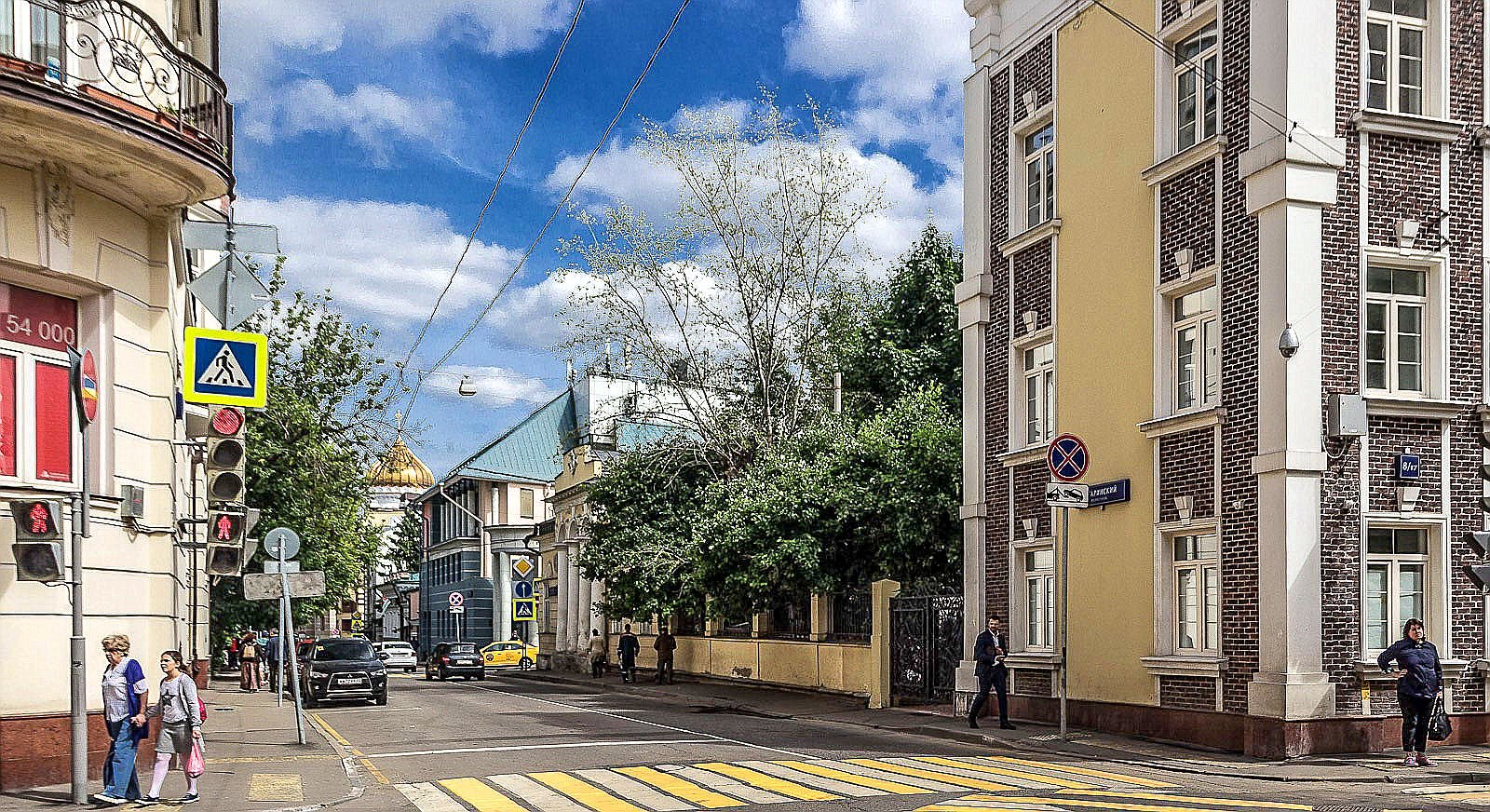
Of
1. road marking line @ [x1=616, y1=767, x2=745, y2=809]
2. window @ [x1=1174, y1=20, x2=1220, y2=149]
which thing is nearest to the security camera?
window @ [x1=1174, y1=20, x2=1220, y2=149]

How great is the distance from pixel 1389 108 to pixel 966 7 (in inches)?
358

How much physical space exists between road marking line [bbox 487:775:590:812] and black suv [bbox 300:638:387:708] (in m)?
18.1

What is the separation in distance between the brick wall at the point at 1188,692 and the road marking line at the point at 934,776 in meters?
4.28

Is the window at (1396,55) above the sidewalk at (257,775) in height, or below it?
above

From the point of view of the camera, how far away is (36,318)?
15.4m

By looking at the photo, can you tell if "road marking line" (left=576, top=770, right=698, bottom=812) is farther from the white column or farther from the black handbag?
the black handbag

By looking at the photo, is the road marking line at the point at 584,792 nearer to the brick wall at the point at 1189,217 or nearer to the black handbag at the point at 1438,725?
the black handbag at the point at 1438,725

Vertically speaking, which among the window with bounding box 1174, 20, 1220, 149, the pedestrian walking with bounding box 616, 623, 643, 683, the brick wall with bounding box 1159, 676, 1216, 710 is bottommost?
the pedestrian walking with bounding box 616, 623, 643, 683

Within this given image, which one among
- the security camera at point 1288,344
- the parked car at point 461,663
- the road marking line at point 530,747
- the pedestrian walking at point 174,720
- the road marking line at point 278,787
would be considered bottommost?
the parked car at point 461,663

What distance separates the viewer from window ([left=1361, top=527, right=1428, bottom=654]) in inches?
740

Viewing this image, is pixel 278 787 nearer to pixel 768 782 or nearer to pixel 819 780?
pixel 768 782

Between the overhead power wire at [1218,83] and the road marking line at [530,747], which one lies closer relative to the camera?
the overhead power wire at [1218,83]

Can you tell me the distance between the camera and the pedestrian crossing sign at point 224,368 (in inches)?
649

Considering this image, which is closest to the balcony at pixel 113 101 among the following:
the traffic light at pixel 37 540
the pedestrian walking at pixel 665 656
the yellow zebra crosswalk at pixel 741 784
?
the traffic light at pixel 37 540
